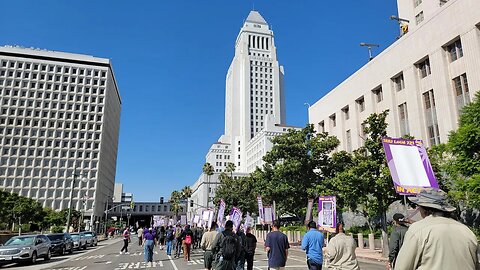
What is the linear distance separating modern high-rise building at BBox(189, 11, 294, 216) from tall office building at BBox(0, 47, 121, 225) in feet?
157

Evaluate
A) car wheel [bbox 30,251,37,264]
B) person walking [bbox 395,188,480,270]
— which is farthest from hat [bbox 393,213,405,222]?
car wheel [bbox 30,251,37,264]

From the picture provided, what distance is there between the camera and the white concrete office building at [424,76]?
93.0 feet

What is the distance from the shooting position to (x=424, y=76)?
3359 centimetres

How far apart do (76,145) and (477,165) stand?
323 ft

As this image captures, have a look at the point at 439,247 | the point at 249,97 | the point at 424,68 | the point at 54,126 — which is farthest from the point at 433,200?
the point at 249,97

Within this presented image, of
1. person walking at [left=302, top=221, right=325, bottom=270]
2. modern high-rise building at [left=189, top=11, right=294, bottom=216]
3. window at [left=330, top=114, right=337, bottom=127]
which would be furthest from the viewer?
modern high-rise building at [left=189, top=11, right=294, bottom=216]

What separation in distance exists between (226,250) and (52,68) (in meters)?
109

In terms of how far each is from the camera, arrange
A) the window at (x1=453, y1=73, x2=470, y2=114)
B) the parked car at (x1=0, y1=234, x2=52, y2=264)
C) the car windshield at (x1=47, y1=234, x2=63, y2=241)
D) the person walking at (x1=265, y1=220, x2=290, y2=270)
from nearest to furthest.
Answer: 1. the person walking at (x1=265, y1=220, x2=290, y2=270)
2. the parked car at (x1=0, y1=234, x2=52, y2=264)
3. the car windshield at (x1=47, y1=234, x2=63, y2=241)
4. the window at (x1=453, y1=73, x2=470, y2=114)

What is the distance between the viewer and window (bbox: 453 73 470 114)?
94.0ft

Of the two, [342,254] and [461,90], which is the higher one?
[461,90]

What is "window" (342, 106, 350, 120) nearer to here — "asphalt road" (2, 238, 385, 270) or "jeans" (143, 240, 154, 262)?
"asphalt road" (2, 238, 385, 270)

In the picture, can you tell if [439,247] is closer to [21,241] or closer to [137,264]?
[137,264]

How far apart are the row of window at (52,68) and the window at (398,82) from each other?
8868 cm

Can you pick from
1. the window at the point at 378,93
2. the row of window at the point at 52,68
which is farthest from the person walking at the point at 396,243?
the row of window at the point at 52,68
